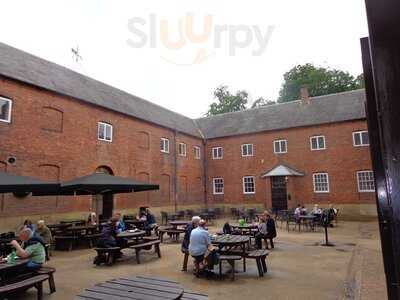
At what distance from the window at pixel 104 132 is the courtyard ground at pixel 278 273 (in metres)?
8.24

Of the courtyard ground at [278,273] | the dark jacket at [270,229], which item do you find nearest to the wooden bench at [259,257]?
the courtyard ground at [278,273]

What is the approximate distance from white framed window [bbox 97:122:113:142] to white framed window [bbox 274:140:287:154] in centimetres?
1299

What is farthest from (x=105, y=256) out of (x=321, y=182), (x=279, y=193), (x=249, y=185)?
(x=321, y=182)

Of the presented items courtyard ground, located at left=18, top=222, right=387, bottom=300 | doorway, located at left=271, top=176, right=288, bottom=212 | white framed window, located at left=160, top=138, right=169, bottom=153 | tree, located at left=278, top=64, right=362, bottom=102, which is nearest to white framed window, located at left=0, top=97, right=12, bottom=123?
courtyard ground, located at left=18, top=222, right=387, bottom=300

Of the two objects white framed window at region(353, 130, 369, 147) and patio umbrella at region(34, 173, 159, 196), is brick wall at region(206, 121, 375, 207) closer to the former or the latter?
white framed window at region(353, 130, 369, 147)

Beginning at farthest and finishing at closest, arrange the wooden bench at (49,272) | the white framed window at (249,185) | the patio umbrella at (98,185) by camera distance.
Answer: the white framed window at (249,185), the patio umbrella at (98,185), the wooden bench at (49,272)

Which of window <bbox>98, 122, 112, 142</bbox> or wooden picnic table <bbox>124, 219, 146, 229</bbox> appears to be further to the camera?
window <bbox>98, 122, 112, 142</bbox>

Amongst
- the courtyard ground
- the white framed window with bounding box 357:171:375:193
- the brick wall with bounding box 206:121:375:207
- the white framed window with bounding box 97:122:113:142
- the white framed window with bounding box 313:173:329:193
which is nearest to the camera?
the courtyard ground

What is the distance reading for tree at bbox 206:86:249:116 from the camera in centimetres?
4146

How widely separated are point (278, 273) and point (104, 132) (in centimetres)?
1335

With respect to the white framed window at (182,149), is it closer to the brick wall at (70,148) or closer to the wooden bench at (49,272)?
the brick wall at (70,148)

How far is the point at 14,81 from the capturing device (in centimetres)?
1324

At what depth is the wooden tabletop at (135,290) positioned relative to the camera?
3701mm

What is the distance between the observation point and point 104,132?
17.7m
